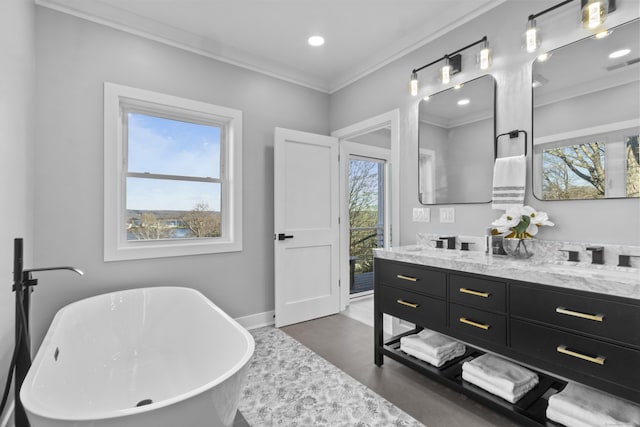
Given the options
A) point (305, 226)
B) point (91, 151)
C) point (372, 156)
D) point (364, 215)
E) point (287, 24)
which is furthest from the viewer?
point (364, 215)

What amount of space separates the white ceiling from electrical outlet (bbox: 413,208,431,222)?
1448 millimetres

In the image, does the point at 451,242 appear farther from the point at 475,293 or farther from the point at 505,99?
the point at 505,99

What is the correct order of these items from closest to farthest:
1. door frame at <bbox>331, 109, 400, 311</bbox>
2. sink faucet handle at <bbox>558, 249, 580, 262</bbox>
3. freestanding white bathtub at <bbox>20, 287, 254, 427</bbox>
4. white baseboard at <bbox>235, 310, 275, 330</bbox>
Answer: freestanding white bathtub at <bbox>20, 287, 254, 427</bbox> → sink faucet handle at <bbox>558, 249, 580, 262</bbox> → door frame at <bbox>331, 109, 400, 311</bbox> → white baseboard at <bbox>235, 310, 275, 330</bbox>

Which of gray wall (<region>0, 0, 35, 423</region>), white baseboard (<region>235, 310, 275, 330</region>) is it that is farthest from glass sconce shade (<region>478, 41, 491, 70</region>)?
white baseboard (<region>235, 310, 275, 330</region>)

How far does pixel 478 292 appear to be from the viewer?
1.84 metres

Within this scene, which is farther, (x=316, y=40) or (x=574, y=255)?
(x=316, y=40)

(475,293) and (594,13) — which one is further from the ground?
(594,13)

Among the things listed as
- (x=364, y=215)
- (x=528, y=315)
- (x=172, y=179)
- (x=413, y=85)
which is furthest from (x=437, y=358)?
(x=364, y=215)

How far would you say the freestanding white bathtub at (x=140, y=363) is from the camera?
1115mm

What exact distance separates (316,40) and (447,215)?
1959 mm

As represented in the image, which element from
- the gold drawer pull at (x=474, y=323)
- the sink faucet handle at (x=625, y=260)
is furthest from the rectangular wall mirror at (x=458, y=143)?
the gold drawer pull at (x=474, y=323)

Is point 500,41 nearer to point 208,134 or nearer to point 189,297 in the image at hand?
point 208,134

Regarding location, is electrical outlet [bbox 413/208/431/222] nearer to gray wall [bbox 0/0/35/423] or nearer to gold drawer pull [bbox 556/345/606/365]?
gold drawer pull [bbox 556/345/606/365]

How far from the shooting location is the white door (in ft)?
10.9
